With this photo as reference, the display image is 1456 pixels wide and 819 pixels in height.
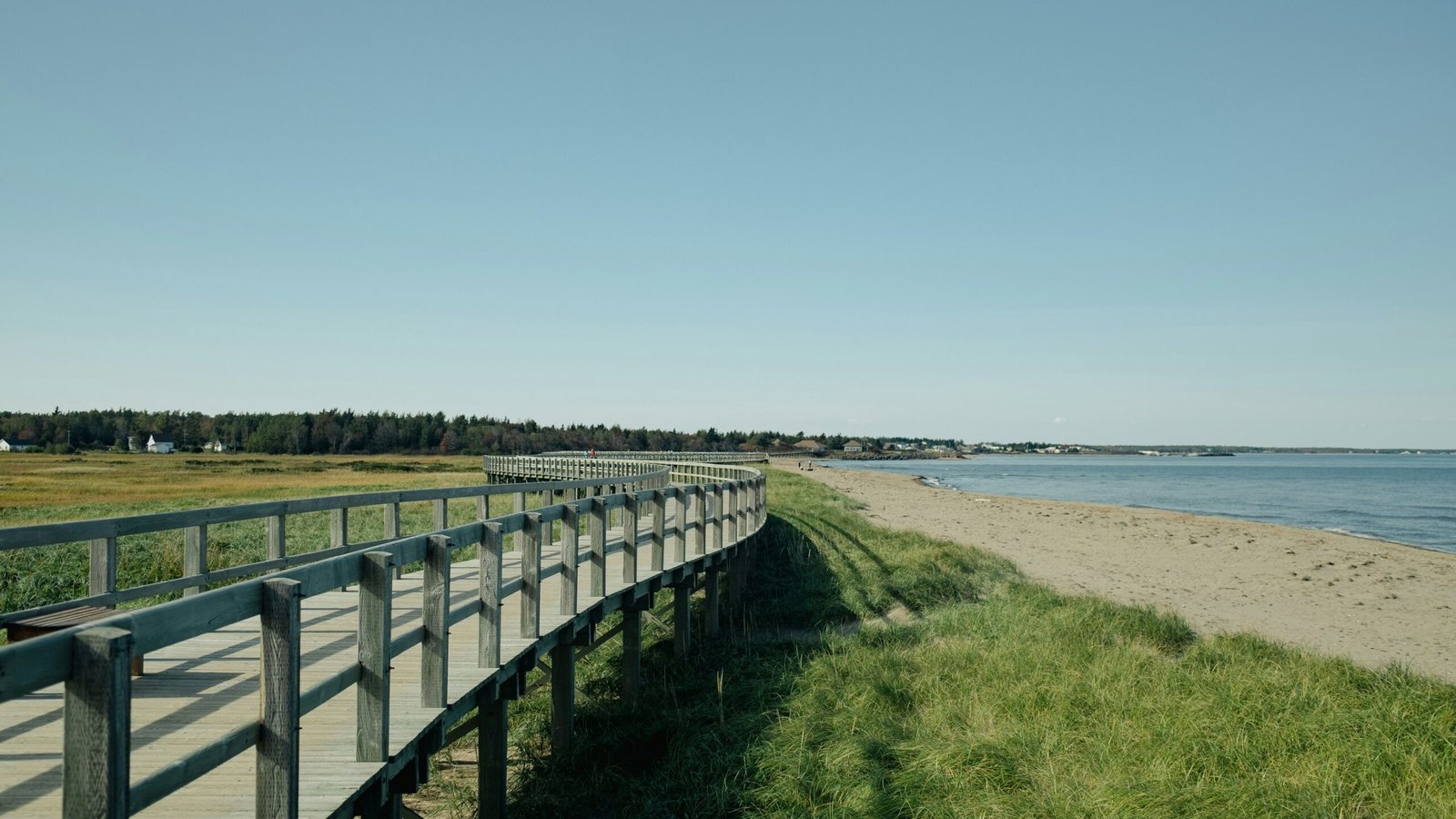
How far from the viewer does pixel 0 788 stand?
163 inches

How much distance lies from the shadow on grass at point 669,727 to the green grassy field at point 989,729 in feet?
0.09

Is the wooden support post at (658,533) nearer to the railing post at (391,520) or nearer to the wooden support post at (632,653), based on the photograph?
the wooden support post at (632,653)

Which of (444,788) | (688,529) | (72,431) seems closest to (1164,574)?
(688,529)

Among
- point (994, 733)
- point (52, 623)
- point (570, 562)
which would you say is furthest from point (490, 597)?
point (994, 733)

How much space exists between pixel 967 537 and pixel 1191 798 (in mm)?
24224

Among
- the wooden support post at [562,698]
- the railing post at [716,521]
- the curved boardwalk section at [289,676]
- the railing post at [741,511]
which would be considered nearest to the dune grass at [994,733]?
the wooden support post at [562,698]

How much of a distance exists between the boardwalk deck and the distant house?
14129 cm

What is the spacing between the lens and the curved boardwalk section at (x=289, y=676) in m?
2.85

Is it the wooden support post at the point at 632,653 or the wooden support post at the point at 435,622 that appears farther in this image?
the wooden support post at the point at 632,653

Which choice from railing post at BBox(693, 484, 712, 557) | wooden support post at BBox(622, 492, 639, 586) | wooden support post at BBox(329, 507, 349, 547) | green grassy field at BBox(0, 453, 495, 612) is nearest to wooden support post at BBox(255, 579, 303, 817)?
wooden support post at BBox(622, 492, 639, 586)

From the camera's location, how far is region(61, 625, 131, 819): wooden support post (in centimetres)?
278

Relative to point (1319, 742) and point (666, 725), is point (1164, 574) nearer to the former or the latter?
point (1319, 742)

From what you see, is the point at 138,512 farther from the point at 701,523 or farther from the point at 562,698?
the point at 562,698

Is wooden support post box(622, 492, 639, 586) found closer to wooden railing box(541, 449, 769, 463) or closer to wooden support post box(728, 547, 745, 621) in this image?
wooden support post box(728, 547, 745, 621)
